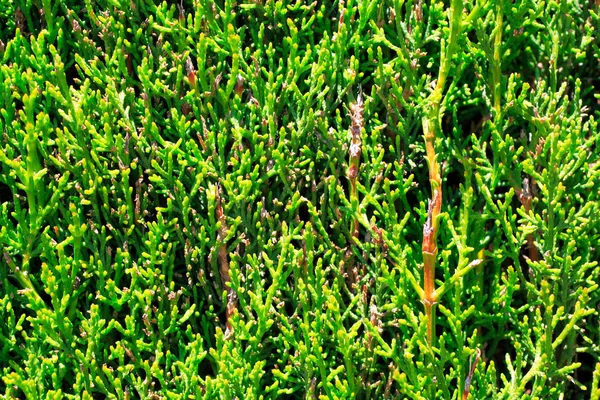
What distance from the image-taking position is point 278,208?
327 cm

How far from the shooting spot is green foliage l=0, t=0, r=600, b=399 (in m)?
3.02

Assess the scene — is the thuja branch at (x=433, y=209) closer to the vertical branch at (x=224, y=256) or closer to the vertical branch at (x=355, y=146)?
the vertical branch at (x=355, y=146)

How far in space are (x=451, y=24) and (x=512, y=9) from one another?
564mm

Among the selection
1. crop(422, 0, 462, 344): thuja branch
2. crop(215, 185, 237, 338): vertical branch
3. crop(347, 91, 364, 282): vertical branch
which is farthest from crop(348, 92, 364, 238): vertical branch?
crop(215, 185, 237, 338): vertical branch

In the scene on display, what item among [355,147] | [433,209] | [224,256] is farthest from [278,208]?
[433,209]

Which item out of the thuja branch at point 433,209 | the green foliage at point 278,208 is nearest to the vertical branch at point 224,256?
the green foliage at point 278,208

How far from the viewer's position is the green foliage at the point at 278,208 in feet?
9.91

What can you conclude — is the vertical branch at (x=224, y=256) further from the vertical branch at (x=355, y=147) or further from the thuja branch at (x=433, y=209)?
the thuja branch at (x=433, y=209)

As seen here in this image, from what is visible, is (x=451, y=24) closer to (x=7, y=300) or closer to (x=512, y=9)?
(x=512, y=9)

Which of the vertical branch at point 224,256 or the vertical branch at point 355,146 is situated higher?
the vertical branch at point 355,146

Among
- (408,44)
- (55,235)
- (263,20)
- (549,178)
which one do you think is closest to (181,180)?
(55,235)

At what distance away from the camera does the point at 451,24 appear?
115 inches

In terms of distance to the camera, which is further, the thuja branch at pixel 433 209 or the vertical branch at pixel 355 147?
the vertical branch at pixel 355 147

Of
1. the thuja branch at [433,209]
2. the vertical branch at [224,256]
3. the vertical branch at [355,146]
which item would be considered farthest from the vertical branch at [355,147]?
the vertical branch at [224,256]
